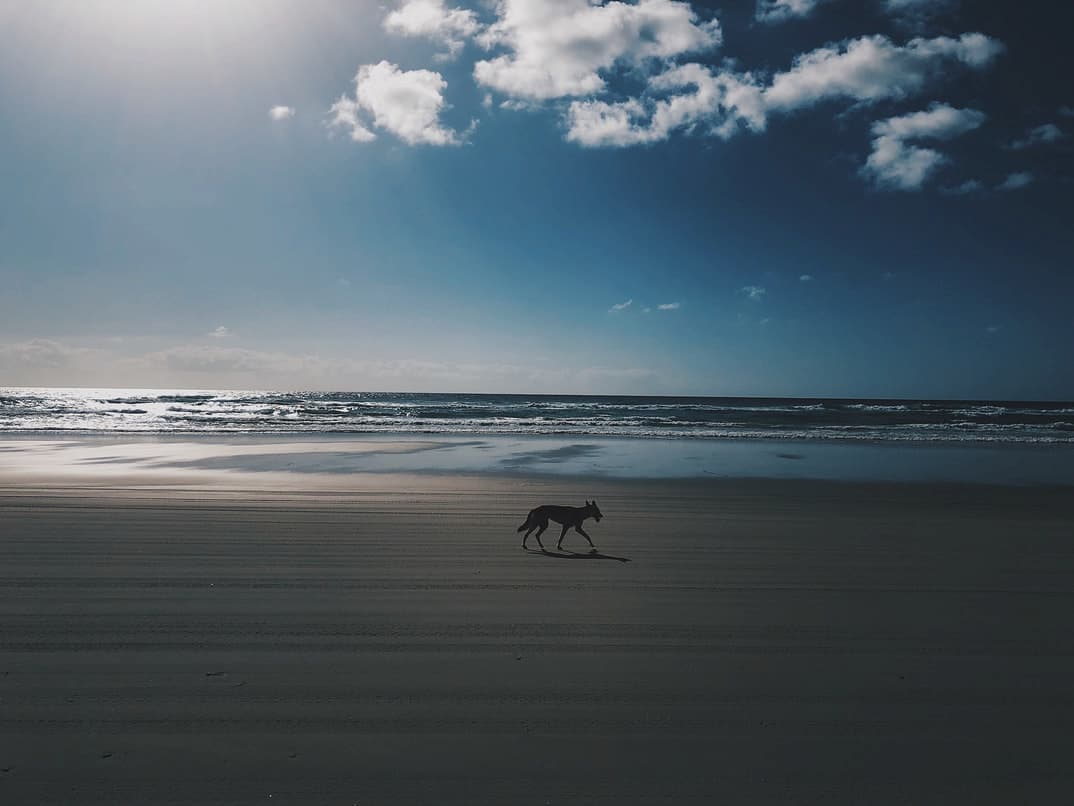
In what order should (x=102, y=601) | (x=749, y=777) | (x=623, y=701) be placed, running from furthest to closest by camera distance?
(x=102, y=601) → (x=623, y=701) → (x=749, y=777)

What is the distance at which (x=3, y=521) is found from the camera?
7508mm

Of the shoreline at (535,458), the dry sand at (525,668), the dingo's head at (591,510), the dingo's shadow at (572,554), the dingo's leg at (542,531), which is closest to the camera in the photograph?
the dry sand at (525,668)

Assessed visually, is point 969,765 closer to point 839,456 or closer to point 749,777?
point 749,777

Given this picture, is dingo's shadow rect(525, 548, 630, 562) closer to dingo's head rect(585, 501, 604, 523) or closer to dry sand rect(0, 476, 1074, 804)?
dry sand rect(0, 476, 1074, 804)

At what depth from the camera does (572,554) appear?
6.34 meters

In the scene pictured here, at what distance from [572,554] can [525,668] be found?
Result: 283cm

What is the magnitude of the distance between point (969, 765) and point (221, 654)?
4.16 meters

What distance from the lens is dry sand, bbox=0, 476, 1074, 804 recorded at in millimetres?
2572

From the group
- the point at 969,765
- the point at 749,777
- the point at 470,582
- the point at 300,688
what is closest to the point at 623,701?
the point at 749,777

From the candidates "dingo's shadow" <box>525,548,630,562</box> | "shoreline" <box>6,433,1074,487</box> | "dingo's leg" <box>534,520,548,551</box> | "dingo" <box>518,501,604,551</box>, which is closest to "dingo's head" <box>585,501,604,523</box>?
"dingo" <box>518,501,604,551</box>

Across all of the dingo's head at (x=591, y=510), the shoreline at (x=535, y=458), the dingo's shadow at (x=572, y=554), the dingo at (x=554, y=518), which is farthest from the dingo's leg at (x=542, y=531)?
the shoreline at (x=535, y=458)

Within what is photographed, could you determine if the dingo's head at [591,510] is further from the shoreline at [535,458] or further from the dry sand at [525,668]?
the shoreline at [535,458]

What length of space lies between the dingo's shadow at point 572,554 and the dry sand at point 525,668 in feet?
0.35

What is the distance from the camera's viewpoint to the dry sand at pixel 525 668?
2572 millimetres
